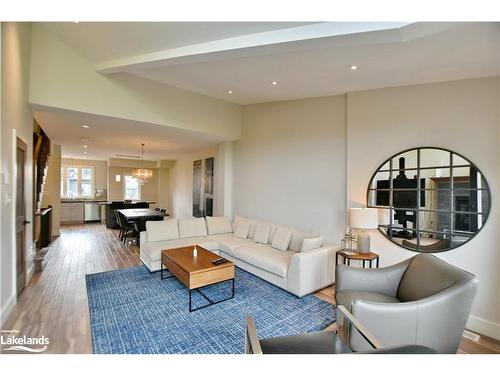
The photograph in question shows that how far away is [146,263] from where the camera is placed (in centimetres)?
402

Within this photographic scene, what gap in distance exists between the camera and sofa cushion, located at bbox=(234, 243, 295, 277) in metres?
3.21

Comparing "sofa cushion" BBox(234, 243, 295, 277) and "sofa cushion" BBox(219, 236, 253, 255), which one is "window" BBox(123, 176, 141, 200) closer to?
"sofa cushion" BBox(219, 236, 253, 255)

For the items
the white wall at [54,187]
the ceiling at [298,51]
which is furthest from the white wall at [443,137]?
the white wall at [54,187]

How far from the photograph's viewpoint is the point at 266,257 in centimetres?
347

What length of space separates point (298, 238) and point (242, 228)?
1.42 meters

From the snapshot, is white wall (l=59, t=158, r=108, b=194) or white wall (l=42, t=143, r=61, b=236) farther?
white wall (l=59, t=158, r=108, b=194)

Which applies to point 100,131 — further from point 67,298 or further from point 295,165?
point 295,165

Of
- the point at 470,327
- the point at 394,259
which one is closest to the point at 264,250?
the point at 394,259

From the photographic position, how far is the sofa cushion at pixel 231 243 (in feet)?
13.5

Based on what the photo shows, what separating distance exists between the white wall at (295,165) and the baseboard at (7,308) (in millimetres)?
3852

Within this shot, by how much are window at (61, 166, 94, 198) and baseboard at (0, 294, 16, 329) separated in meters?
8.33

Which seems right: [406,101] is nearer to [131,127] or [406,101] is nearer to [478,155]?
[478,155]

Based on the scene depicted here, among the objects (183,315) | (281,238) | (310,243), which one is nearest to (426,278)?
(310,243)

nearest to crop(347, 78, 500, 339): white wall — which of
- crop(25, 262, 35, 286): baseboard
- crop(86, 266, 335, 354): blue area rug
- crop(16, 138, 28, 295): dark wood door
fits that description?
crop(86, 266, 335, 354): blue area rug
